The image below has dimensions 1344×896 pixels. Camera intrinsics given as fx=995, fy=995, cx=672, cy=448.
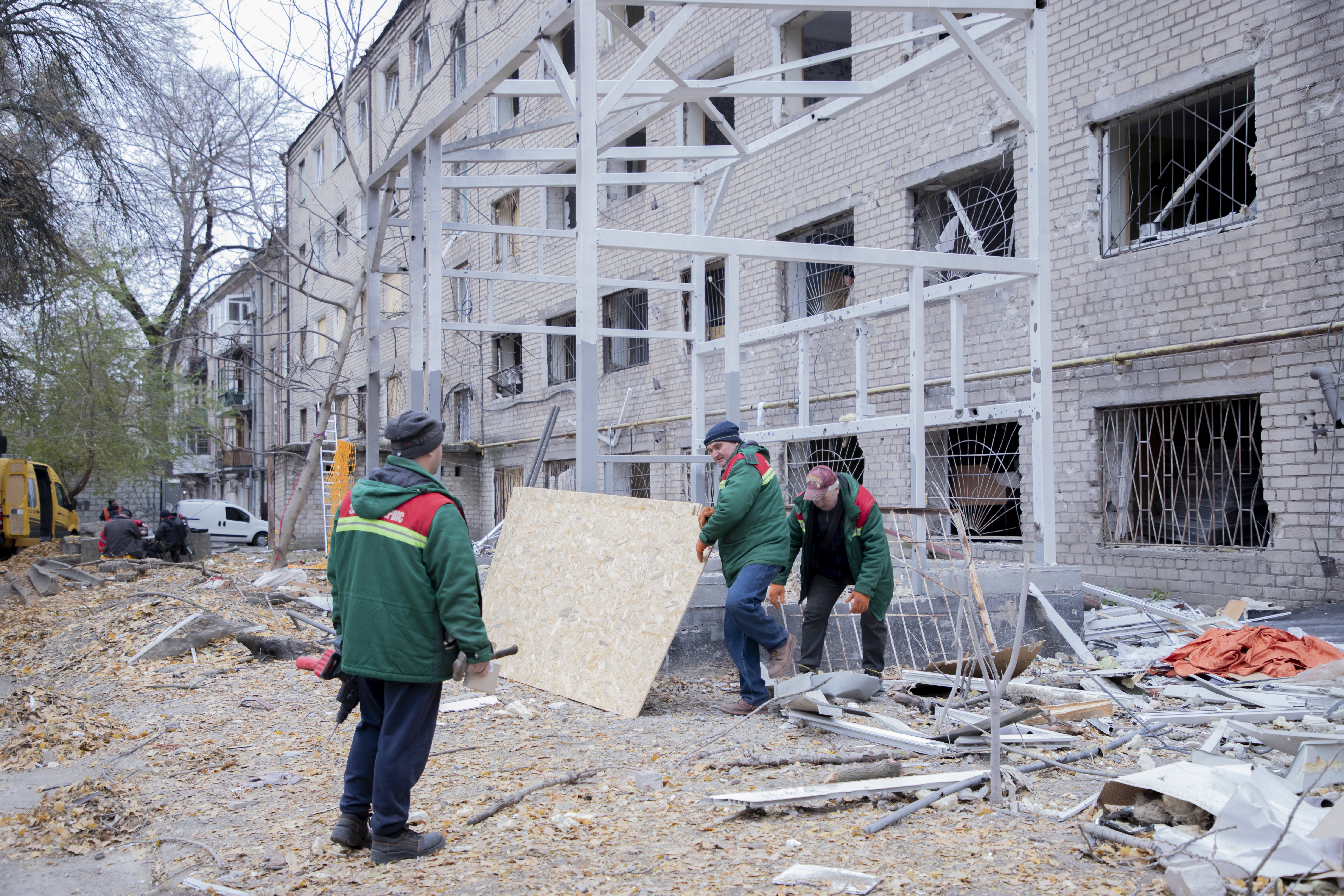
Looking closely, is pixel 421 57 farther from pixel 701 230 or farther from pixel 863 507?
pixel 863 507

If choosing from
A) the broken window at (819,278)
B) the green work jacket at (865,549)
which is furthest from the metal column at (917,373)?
the broken window at (819,278)

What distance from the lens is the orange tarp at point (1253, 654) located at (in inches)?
256

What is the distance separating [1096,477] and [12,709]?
9319 mm

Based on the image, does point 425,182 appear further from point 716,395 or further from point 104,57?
point 716,395

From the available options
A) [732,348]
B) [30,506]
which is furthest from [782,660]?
[30,506]

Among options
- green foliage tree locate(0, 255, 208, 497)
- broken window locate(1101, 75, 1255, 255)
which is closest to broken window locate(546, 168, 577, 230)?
green foliage tree locate(0, 255, 208, 497)

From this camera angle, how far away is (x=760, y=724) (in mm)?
5555

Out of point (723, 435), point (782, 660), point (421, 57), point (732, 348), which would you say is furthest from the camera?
point (421, 57)

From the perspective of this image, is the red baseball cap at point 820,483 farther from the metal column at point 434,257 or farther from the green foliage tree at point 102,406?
the green foliage tree at point 102,406

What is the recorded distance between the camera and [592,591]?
20.7 ft

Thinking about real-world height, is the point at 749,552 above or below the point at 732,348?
below

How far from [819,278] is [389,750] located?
1096 cm

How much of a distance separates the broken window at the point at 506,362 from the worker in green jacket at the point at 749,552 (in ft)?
52.0

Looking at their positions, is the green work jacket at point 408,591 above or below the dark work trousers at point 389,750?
above
